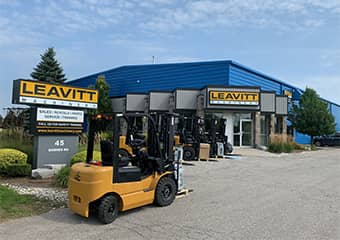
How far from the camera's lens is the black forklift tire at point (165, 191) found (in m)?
6.92

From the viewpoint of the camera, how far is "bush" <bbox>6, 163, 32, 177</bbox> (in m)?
10.4

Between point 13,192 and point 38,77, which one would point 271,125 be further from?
point 38,77

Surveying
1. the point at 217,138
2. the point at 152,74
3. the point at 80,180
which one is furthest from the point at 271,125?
the point at 80,180

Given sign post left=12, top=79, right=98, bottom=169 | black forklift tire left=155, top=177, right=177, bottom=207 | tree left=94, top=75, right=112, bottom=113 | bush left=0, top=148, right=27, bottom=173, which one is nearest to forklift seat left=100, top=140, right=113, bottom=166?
black forklift tire left=155, top=177, right=177, bottom=207

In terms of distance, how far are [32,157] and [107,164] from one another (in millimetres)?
7017

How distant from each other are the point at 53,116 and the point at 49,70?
28531mm

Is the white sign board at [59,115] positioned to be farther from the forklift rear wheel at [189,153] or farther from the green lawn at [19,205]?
the forklift rear wheel at [189,153]

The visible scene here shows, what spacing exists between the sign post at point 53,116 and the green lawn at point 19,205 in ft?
10.3

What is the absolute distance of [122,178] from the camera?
6145 mm

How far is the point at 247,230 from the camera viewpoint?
5.46 metres

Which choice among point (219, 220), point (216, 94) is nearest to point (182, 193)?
point (219, 220)

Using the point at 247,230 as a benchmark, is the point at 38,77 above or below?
above

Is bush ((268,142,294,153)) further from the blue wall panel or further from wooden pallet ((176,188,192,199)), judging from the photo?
wooden pallet ((176,188,192,199))

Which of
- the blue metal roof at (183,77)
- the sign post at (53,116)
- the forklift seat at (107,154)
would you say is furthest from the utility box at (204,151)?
the blue metal roof at (183,77)
